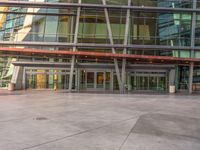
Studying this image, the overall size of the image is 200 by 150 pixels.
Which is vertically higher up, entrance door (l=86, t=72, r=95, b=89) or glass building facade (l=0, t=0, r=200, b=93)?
glass building facade (l=0, t=0, r=200, b=93)

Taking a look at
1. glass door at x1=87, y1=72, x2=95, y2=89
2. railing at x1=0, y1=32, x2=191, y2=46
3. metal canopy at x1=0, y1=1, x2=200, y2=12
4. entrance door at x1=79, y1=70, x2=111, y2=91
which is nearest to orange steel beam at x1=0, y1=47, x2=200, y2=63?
railing at x1=0, y1=32, x2=191, y2=46

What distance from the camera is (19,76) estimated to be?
3522 centimetres

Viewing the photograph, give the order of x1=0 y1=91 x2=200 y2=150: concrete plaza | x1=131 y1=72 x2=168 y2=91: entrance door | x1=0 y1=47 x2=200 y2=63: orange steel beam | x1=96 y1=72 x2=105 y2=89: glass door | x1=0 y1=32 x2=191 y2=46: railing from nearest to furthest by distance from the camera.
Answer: x1=0 y1=91 x2=200 y2=150: concrete plaza, x1=0 y1=47 x2=200 y2=63: orange steel beam, x1=0 y1=32 x2=191 y2=46: railing, x1=96 y1=72 x2=105 y2=89: glass door, x1=131 y1=72 x2=168 y2=91: entrance door

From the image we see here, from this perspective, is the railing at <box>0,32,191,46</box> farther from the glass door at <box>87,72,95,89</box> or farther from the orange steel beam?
the glass door at <box>87,72,95,89</box>

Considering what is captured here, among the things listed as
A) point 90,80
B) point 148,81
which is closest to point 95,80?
point 90,80

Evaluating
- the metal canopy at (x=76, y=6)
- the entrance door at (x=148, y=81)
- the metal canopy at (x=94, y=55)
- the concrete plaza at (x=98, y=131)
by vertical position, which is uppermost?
the metal canopy at (x=76, y=6)

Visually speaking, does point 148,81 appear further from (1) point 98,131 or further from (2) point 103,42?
(1) point 98,131

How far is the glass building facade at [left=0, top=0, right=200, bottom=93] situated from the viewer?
3469 cm

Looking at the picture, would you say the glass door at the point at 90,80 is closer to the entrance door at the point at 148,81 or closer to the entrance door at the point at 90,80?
the entrance door at the point at 90,80

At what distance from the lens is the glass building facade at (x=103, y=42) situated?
3469cm

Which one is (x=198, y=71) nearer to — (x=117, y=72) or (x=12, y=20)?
(x=117, y=72)

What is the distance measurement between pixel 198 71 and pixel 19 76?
23.0 meters

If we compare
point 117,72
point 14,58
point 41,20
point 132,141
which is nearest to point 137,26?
point 117,72

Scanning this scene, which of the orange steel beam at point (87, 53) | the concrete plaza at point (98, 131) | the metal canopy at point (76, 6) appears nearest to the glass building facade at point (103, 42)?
the metal canopy at point (76, 6)
